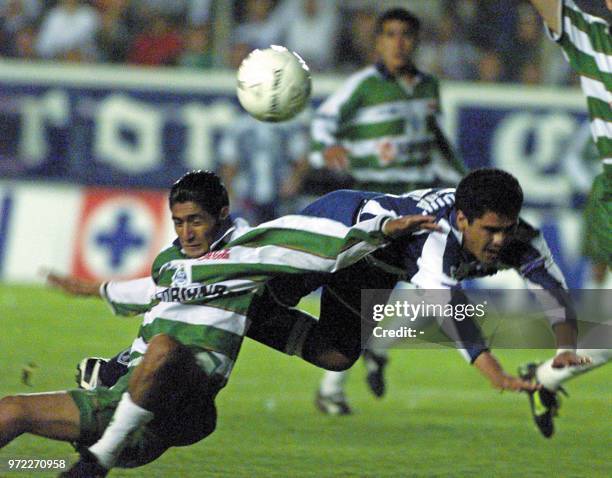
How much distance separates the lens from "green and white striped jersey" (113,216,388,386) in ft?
19.2

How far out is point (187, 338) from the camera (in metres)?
5.85

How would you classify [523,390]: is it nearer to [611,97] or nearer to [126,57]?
[611,97]

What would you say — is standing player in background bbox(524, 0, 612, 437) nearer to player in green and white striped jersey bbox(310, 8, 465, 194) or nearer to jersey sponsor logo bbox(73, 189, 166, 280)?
→ player in green and white striped jersey bbox(310, 8, 465, 194)

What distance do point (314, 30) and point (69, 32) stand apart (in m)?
2.48

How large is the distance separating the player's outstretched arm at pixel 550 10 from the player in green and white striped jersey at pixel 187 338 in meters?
1.73

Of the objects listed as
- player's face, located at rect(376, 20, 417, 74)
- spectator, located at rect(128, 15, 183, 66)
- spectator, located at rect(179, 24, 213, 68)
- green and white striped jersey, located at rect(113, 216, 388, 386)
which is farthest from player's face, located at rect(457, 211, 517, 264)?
spectator, located at rect(128, 15, 183, 66)

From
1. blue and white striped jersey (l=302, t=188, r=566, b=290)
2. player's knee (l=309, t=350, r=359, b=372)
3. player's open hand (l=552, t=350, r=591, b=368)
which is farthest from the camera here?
player's knee (l=309, t=350, r=359, b=372)

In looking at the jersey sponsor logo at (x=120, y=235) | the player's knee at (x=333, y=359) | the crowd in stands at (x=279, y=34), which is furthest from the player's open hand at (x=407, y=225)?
the crowd in stands at (x=279, y=34)

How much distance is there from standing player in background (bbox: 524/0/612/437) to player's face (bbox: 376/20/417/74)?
82.3 inches

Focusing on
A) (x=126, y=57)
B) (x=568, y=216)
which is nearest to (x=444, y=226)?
(x=568, y=216)

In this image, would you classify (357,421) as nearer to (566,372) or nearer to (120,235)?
(566,372)

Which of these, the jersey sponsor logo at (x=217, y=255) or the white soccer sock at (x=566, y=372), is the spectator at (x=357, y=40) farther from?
the jersey sponsor logo at (x=217, y=255)

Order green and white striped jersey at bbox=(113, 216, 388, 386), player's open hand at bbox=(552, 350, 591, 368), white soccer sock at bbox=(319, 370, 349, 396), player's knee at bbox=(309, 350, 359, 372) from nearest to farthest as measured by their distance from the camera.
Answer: player's open hand at bbox=(552, 350, 591, 368) < green and white striped jersey at bbox=(113, 216, 388, 386) < player's knee at bbox=(309, 350, 359, 372) < white soccer sock at bbox=(319, 370, 349, 396)

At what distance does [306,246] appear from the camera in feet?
19.3
